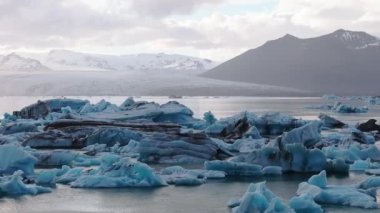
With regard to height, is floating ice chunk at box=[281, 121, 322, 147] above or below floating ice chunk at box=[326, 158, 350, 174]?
above

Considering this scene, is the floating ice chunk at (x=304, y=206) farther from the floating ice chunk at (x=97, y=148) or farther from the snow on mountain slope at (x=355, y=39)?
the snow on mountain slope at (x=355, y=39)

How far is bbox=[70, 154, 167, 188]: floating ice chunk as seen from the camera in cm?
1117

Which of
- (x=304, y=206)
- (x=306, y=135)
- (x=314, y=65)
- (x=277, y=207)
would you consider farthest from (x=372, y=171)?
(x=314, y=65)

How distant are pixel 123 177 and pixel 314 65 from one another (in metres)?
120

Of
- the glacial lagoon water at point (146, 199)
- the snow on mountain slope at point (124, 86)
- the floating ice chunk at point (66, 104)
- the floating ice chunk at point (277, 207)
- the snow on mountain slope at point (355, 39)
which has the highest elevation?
the snow on mountain slope at point (355, 39)

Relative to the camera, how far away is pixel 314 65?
128 m

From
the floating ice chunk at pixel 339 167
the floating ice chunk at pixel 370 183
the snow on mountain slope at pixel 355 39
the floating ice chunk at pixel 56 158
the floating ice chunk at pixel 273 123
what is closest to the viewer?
the floating ice chunk at pixel 370 183

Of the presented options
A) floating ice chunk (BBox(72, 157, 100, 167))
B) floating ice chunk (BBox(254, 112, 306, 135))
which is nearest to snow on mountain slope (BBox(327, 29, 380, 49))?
floating ice chunk (BBox(254, 112, 306, 135))

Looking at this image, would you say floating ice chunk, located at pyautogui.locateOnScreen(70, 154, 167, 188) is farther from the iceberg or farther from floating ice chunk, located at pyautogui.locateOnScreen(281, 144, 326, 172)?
the iceberg

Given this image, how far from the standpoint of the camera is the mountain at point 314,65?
12356cm

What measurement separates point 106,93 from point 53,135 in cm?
7604

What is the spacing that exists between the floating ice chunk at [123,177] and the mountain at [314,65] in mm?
109632

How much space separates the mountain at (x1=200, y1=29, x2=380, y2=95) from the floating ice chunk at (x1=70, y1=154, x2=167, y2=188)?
10963 cm

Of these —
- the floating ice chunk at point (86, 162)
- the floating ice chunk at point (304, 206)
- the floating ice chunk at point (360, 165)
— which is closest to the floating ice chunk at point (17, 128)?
the floating ice chunk at point (86, 162)
